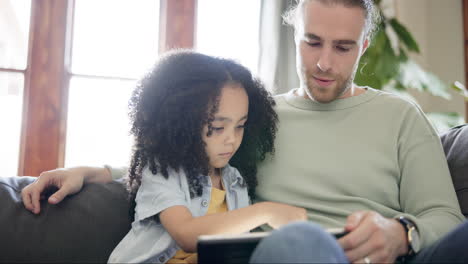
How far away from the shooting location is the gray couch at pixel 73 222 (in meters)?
1.00

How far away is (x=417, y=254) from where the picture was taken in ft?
2.89

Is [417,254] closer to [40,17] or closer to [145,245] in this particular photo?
[145,245]

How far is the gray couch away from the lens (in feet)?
3.28

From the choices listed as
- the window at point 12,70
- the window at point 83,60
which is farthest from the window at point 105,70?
the window at point 12,70

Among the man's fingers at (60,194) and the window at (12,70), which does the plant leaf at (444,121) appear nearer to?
the man's fingers at (60,194)

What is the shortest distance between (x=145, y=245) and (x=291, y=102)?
62 centimetres

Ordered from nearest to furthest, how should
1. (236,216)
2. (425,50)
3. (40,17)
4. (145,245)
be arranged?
(236,216)
(145,245)
(40,17)
(425,50)

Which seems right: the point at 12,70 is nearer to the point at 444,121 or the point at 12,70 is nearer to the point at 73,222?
the point at 73,222

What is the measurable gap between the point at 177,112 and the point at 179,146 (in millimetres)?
82

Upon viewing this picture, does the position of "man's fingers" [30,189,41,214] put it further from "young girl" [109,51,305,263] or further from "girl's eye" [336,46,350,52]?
"girl's eye" [336,46,350,52]

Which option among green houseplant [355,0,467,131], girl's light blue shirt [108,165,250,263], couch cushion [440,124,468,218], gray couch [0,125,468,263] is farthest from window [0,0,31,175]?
couch cushion [440,124,468,218]

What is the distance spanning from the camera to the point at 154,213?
92 centimetres

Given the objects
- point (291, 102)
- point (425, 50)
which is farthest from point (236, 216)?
point (425, 50)

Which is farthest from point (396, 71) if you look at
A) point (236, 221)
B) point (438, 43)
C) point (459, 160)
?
point (236, 221)
